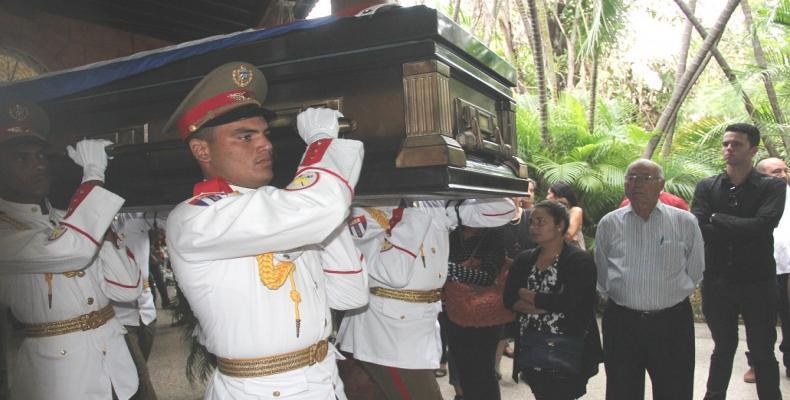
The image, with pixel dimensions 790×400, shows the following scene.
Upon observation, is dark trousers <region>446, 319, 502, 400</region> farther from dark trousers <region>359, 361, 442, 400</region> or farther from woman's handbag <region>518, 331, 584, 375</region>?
dark trousers <region>359, 361, 442, 400</region>

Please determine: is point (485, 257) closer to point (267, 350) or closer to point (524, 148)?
point (267, 350)

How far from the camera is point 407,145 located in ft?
5.32

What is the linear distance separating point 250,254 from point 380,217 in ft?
4.32

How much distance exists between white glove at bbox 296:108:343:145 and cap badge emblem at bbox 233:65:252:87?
165mm

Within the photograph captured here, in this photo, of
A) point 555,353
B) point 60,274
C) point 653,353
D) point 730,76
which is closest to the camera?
point 60,274

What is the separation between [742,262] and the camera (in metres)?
3.46

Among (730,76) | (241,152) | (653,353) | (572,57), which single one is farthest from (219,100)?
(572,57)

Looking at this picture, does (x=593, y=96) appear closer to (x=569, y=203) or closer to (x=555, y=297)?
(x=569, y=203)

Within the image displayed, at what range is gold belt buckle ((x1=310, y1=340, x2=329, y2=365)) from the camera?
5.53 ft

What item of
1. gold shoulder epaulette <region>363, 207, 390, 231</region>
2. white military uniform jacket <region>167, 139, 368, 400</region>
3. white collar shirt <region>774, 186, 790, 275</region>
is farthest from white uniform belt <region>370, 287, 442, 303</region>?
white collar shirt <region>774, 186, 790, 275</region>

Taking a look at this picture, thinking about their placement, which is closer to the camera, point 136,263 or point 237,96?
point 237,96

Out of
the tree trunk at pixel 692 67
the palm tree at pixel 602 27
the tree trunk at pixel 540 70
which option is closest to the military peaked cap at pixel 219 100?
the tree trunk at pixel 540 70

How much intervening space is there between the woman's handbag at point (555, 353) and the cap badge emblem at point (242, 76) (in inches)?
82.2

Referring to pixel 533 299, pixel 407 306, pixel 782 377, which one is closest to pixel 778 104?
pixel 782 377
